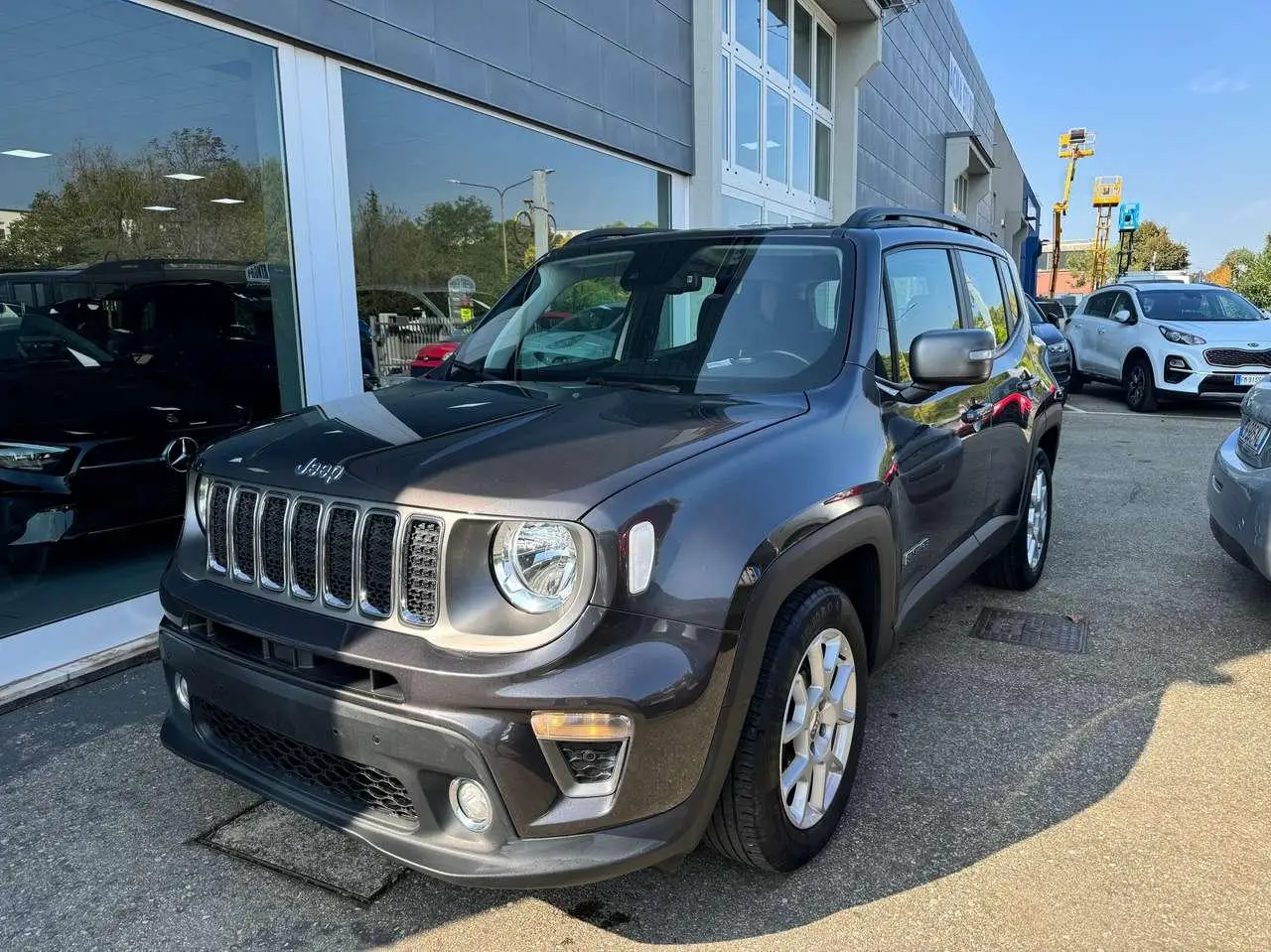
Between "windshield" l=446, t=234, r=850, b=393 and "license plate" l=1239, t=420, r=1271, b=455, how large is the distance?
2.55 m

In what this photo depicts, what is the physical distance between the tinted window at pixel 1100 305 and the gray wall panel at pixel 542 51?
7889 millimetres

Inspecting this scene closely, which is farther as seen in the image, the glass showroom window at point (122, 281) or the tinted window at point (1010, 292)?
the tinted window at point (1010, 292)

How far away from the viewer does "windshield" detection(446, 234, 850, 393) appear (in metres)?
3.04

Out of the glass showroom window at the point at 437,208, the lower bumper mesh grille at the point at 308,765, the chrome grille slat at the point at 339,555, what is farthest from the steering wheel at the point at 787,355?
the glass showroom window at the point at 437,208

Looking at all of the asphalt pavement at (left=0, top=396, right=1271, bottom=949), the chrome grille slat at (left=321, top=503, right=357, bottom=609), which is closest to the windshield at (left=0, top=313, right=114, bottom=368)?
the asphalt pavement at (left=0, top=396, right=1271, bottom=949)

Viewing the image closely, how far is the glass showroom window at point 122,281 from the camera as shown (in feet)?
13.7

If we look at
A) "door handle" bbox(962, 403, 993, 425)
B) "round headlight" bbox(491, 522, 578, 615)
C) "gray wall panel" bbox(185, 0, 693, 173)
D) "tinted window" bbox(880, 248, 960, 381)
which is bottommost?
"round headlight" bbox(491, 522, 578, 615)

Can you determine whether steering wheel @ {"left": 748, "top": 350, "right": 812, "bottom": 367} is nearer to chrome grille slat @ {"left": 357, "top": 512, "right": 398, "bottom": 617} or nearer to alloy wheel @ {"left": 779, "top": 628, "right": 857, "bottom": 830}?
alloy wheel @ {"left": 779, "top": 628, "right": 857, "bottom": 830}

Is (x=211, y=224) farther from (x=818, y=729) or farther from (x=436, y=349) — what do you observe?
(x=818, y=729)

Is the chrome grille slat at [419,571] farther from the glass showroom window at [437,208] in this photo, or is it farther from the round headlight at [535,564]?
the glass showroom window at [437,208]

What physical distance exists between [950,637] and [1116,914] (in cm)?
200

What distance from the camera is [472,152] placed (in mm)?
6746

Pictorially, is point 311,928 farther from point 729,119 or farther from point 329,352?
point 729,119

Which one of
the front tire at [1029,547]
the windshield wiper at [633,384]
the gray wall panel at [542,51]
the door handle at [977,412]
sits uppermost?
the gray wall panel at [542,51]
